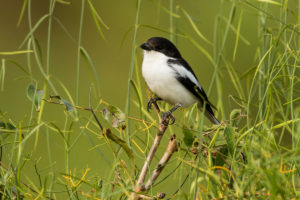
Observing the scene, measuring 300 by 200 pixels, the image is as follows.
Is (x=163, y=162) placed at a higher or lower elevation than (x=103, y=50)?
higher

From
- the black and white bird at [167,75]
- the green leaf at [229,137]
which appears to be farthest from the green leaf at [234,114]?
the black and white bird at [167,75]

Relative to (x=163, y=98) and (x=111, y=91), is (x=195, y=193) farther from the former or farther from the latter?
(x=111, y=91)

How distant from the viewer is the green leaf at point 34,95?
2229 millimetres

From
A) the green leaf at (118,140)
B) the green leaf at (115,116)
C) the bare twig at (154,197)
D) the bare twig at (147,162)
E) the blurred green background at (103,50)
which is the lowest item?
the blurred green background at (103,50)

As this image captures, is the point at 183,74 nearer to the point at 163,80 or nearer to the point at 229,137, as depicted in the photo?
the point at 163,80

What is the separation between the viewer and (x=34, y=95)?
2229 mm

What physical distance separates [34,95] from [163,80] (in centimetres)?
186

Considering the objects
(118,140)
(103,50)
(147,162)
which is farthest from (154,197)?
(103,50)

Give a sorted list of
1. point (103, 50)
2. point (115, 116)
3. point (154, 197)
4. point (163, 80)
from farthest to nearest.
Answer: point (103, 50) < point (163, 80) < point (115, 116) < point (154, 197)

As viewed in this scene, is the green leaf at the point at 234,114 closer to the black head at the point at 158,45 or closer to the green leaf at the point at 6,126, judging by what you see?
the green leaf at the point at 6,126

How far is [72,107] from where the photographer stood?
214 centimetres

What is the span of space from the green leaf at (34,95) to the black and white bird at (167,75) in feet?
5.79

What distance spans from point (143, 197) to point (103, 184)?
0.15 m

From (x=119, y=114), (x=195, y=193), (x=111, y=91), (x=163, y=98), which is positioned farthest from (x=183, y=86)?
(x=111, y=91)
